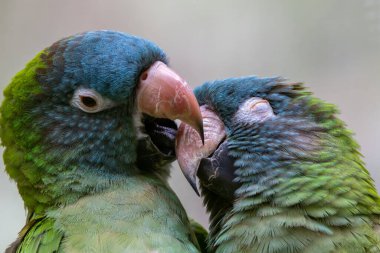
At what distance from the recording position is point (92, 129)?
54.1 inches

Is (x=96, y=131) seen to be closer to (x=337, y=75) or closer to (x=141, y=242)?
(x=141, y=242)

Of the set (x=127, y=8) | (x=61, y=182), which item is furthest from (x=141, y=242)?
(x=127, y=8)

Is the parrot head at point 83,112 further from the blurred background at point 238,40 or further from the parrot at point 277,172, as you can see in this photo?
the blurred background at point 238,40

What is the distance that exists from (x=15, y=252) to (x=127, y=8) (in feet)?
5.26

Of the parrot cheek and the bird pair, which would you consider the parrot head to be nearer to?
the bird pair

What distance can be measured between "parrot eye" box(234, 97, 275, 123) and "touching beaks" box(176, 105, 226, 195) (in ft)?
0.23

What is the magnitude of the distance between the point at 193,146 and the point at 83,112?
30 centimetres

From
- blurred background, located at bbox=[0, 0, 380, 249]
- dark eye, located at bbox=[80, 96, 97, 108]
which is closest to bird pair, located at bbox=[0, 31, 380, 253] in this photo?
dark eye, located at bbox=[80, 96, 97, 108]

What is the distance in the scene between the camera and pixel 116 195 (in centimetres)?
135

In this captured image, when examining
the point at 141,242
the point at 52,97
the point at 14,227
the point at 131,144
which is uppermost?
the point at 52,97

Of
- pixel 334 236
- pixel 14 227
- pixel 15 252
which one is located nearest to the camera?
pixel 334 236

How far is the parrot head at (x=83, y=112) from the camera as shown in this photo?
135 centimetres

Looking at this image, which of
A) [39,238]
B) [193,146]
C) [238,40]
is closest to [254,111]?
[193,146]

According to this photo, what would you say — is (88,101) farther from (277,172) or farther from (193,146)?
(277,172)
